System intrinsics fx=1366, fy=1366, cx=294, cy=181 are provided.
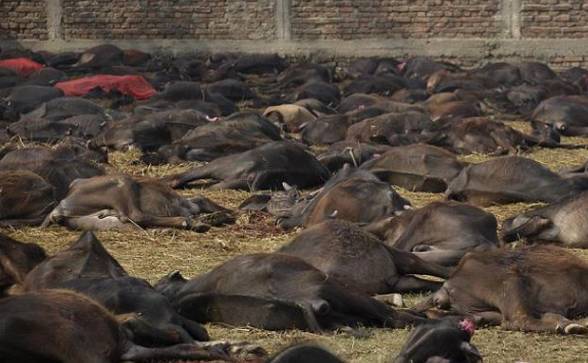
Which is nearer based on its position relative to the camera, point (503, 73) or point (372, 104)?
point (372, 104)

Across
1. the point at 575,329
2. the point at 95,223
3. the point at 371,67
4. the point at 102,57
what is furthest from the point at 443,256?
the point at 102,57

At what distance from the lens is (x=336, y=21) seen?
85.3 feet

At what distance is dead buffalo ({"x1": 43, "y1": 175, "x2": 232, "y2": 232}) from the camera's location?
991 cm

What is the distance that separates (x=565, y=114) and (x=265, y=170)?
5.95m

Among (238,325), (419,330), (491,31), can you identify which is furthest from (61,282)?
(491,31)

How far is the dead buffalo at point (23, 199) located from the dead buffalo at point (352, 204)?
1767mm

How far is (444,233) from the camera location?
8.52 m

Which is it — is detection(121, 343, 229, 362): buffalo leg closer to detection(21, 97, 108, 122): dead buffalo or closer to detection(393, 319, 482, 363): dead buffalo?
detection(393, 319, 482, 363): dead buffalo

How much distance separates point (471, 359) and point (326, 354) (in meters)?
1.81

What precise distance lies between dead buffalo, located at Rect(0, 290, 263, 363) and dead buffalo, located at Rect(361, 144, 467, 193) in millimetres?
5666

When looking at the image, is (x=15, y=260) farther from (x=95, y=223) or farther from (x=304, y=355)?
(x=304, y=355)

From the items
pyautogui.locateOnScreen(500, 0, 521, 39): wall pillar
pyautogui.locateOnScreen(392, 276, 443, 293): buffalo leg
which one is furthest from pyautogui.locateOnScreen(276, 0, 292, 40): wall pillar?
pyautogui.locateOnScreen(392, 276, 443, 293): buffalo leg

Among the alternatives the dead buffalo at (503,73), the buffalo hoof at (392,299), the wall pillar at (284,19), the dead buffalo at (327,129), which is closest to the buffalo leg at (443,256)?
the buffalo hoof at (392,299)

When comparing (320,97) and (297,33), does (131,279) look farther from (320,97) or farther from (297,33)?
(297,33)
